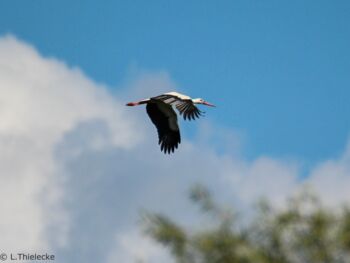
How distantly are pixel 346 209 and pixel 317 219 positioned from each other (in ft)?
1.29

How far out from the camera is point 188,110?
88.4ft

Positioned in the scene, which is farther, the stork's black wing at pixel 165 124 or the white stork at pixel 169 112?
the stork's black wing at pixel 165 124

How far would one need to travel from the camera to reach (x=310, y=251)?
868 centimetres

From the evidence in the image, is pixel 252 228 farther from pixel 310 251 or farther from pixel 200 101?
pixel 200 101

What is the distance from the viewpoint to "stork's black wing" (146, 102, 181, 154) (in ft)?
93.1

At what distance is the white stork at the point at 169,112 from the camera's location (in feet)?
88.6

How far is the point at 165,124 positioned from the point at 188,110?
6.65 feet

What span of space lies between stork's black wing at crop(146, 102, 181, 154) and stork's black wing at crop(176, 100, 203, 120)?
983 mm

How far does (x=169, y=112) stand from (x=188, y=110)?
153cm

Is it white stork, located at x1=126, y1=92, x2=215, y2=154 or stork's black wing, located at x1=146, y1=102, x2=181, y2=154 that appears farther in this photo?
stork's black wing, located at x1=146, y1=102, x2=181, y2=154

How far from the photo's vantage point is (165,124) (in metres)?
28.8

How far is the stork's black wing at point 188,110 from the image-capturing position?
2677 cm

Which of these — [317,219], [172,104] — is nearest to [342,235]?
[317,219]

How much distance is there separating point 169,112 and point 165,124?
58cm
